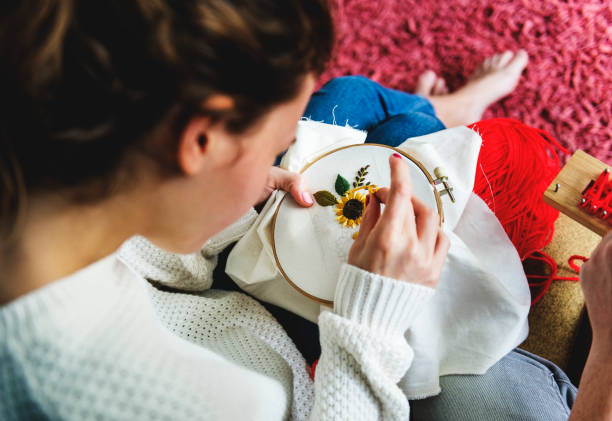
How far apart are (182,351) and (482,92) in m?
0.92

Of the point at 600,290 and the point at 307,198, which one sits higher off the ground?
the point at 307,198

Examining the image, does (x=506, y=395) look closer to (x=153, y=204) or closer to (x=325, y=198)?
(x=325, y=198)

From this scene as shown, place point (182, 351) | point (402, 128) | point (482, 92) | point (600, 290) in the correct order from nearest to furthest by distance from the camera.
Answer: point (182, 351) → point (600, 290) → point (402, 128) → point (482, 92)

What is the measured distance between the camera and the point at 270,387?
17.4 inches

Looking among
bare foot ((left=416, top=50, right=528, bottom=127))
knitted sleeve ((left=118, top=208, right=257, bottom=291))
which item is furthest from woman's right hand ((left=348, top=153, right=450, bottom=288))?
bare foot ((left=416, top=50, right=528, bottom=127))

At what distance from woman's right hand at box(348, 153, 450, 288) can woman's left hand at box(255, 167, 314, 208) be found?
118mm

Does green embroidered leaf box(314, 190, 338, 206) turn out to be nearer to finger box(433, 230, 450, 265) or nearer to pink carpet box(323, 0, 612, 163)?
finger box(433, 230, 450, 265)

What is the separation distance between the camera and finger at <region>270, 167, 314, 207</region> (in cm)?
58

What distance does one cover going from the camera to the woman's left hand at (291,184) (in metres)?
0.58

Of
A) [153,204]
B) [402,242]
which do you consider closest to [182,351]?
[153,204]

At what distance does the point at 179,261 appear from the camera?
1.80 feet

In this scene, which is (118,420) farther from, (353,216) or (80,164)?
(353,216)

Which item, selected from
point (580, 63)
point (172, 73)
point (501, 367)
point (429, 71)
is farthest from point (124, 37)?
point (580, 63)

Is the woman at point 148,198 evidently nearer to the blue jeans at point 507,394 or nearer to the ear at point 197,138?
the ear at point 197,138
